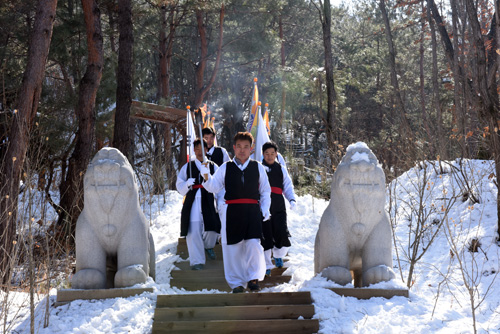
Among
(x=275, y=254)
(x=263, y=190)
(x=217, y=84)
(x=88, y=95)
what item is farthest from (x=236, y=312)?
(x=217, y=84)

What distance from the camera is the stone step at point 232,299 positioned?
5.39 meters

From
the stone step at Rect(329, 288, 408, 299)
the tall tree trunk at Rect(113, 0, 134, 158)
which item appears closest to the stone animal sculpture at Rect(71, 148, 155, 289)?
the stone step at Rect(329, 288, 408, 299)

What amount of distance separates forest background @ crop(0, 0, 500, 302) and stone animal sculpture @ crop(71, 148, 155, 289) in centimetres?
44

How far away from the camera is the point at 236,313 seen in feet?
17.0

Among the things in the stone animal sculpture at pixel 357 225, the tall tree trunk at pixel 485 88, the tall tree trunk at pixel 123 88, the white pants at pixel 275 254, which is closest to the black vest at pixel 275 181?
the white pants at pixel 275 254

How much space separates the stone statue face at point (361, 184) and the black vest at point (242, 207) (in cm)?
101

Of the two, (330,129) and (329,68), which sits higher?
(329,68)

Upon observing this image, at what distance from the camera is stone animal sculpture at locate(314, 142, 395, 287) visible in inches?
226

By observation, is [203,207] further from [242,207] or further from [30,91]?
[30,91]

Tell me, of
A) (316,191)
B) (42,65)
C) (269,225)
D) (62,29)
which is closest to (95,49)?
(42,65)

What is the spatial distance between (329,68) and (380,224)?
1078cm

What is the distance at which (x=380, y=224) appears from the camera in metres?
5.82

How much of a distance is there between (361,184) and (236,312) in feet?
5.84

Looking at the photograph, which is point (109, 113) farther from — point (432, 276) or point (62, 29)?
point (432, 276)
